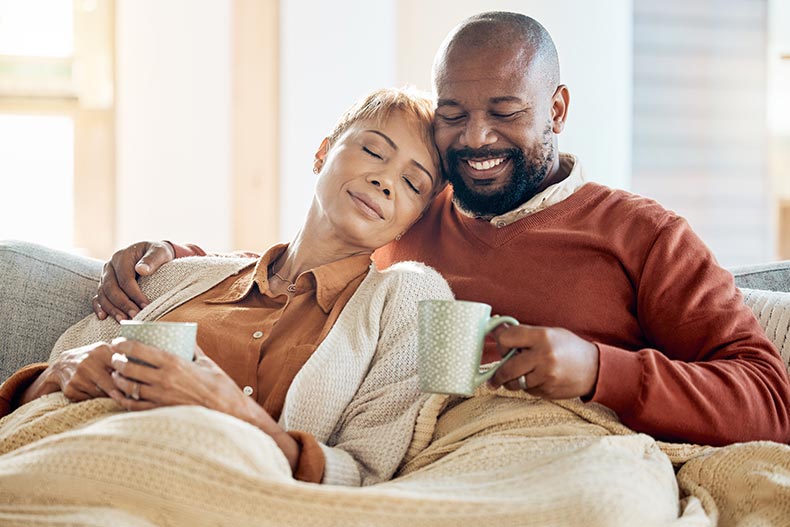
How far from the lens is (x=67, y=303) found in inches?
82.7

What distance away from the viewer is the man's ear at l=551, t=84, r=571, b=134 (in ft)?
6.87

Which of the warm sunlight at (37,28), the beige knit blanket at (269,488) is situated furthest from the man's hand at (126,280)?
the warm sunlight at (37,28)

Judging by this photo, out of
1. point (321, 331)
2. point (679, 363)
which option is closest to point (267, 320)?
point (321, 331)

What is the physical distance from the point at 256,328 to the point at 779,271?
1183mm

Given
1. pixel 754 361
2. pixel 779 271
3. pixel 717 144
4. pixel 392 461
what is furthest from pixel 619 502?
pixel 717 144

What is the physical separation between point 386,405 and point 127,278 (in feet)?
2.30

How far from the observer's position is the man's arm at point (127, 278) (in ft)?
6.48

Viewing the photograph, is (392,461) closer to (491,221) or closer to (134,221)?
(491,221)

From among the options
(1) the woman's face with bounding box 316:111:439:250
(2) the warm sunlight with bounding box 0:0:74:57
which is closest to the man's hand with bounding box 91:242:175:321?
(1) the woman's face with bounding box 316:111:439:250

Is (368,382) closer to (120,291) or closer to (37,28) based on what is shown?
(120,291)

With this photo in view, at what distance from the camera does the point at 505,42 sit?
1977 millimetres

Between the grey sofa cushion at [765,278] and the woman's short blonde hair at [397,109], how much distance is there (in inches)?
29.6

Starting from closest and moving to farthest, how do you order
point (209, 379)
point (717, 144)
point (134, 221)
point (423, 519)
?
point (423, 519), point (209, 379), point (134, 221), point (717, 144)

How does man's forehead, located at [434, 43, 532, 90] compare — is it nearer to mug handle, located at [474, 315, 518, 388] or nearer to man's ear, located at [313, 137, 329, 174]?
man's ear, located at [313, 137, 329, 174]
